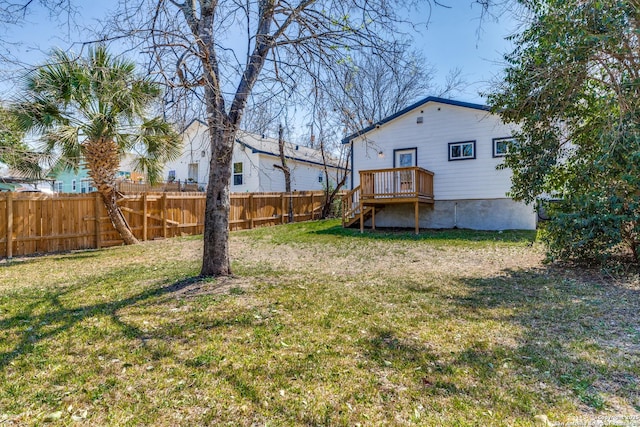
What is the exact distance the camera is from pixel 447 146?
1338cm

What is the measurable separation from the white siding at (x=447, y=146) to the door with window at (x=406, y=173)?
0.20m

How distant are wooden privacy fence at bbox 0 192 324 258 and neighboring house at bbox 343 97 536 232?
6492 mm

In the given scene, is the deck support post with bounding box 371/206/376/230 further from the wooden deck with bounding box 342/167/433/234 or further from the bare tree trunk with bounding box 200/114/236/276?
the bare tree trunk with bounding box 200/114/236/276

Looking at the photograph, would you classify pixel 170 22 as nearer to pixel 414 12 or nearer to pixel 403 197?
pixel 414 12

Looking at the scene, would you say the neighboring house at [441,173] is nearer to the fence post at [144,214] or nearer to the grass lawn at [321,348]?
the grass lawn at [321,348]

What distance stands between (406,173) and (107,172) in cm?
957

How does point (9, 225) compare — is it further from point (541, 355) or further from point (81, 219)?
point (541, 355)

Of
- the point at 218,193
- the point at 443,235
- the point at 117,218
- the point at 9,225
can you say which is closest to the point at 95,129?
the point at 117,218

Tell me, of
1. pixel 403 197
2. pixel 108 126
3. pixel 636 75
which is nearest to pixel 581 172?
pixel 636 75

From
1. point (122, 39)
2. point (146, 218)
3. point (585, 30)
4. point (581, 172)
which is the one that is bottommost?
point (146, 218)

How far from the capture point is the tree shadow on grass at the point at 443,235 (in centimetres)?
1082

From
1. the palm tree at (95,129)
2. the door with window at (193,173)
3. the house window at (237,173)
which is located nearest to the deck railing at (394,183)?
the palm tree at (95,129)

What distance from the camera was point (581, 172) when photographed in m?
A: 6.42

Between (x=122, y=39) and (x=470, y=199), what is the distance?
1204cm
